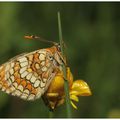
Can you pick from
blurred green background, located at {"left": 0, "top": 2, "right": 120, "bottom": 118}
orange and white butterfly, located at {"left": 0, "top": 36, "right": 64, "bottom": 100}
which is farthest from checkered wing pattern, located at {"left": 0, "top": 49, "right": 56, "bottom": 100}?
blurred green background, located at {"left": 0, "top": 2, "right": 120, "bottom": 118}

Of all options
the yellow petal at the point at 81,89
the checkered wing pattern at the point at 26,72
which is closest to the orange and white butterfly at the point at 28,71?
the checkered wing pattern at the point at 26,72

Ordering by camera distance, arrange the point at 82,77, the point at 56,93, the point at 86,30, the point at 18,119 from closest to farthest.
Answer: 1. the point at 56,93
2. the point at 18,119
3. the point at 82,77
4. the point at 86,30

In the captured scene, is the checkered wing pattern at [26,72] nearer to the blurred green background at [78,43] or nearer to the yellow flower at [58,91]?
the yellow flower at [58,91]

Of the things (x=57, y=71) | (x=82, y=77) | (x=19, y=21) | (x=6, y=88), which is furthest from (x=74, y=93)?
(x=19, y=21)

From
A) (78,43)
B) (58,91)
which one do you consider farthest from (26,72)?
(78,43)

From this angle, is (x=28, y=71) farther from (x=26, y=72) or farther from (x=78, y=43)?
(x=78, y=43)

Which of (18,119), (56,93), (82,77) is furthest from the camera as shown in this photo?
(82,77)

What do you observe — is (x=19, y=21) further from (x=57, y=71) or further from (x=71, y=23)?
(x=57, y=71)

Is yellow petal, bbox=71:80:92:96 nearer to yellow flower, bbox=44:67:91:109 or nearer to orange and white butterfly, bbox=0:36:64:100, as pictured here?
yellow flower, bbox=44:67:91:109
